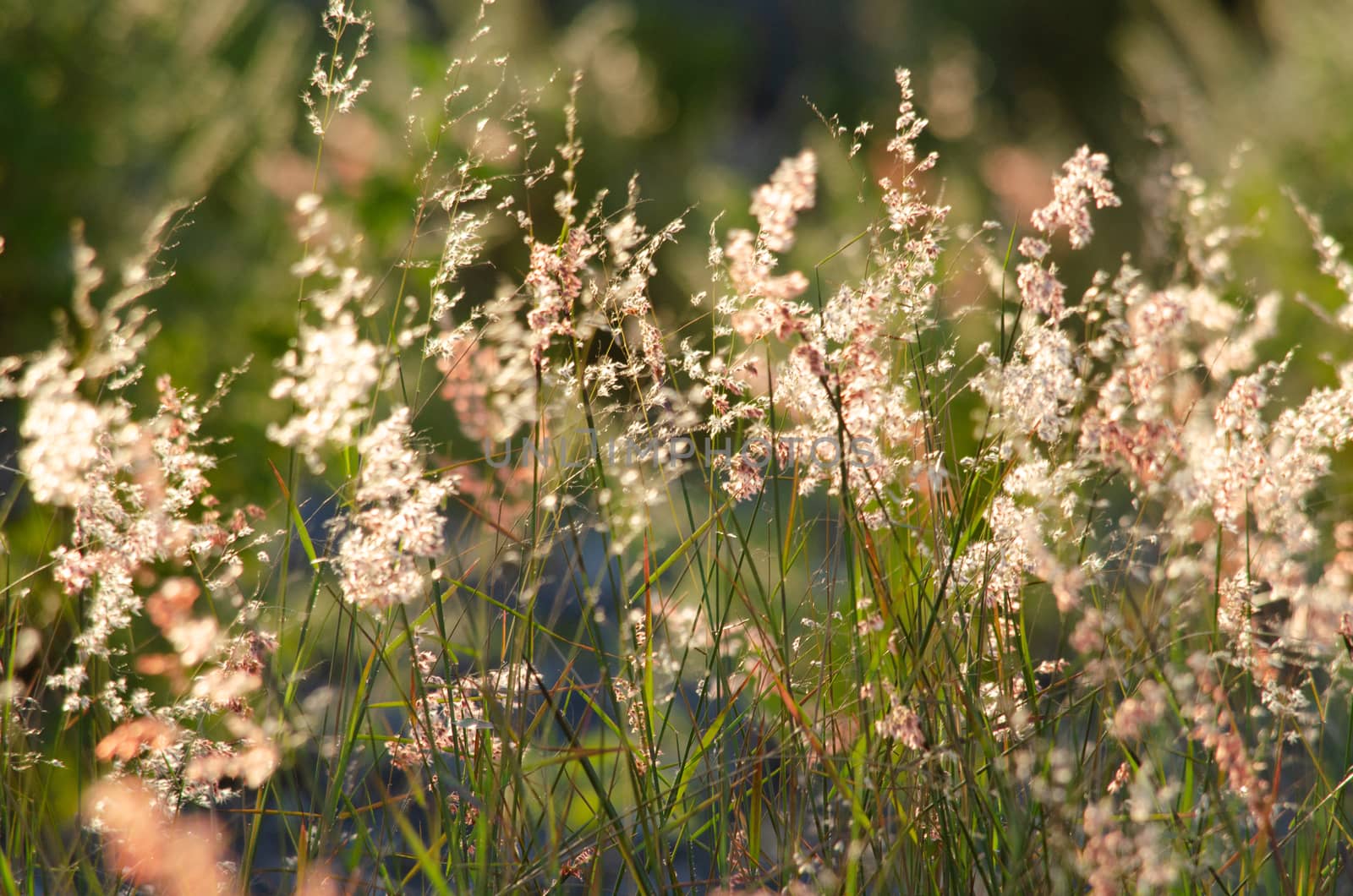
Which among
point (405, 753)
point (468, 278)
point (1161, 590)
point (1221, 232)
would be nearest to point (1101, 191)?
point (1221, 232)

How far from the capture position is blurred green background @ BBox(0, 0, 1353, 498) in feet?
10.3

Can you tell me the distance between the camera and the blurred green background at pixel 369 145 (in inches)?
124

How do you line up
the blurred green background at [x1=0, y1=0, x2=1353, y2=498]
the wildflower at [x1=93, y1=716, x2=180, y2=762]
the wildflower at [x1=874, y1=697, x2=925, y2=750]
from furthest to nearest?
the blurred green background at [x1=0, y1=0, x2=1353, y2=498] → the wildflower at [x1=93, y1=716, x2=180, y2=762] → the wildflower at [x1=874, y1=697, x2=925, y2=750]

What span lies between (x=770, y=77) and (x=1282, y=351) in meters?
12.3

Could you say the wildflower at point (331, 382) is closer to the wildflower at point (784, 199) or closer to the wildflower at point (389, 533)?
the wildflower at point (389, 533)

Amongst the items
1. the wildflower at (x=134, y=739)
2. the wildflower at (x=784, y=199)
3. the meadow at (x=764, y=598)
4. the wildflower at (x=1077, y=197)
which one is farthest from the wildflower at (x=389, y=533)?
the wildflower at (x=1077, y=197)

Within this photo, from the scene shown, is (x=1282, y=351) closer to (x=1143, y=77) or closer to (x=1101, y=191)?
(x=1101, y=191)

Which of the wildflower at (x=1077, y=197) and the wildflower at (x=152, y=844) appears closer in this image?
the wildflower at (x=152, y=844)

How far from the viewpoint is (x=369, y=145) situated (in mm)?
4824

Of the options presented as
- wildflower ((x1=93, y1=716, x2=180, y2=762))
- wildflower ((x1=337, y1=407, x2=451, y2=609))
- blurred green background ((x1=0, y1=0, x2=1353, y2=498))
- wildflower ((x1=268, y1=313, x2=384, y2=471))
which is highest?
blurred green background ((x1=0, y1=0, x2=1353, y2=498))

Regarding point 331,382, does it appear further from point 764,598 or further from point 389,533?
point 764,598

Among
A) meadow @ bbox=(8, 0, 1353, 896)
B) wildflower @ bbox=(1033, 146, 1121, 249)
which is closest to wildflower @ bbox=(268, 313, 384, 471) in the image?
meadow @ bbox=(8, 0, 1353, 896)

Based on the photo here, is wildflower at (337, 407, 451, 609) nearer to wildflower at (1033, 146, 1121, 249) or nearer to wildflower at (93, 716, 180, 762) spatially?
wildflower at (93, 716, 180, 762)

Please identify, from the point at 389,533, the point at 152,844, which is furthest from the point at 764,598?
the point at 152,844
